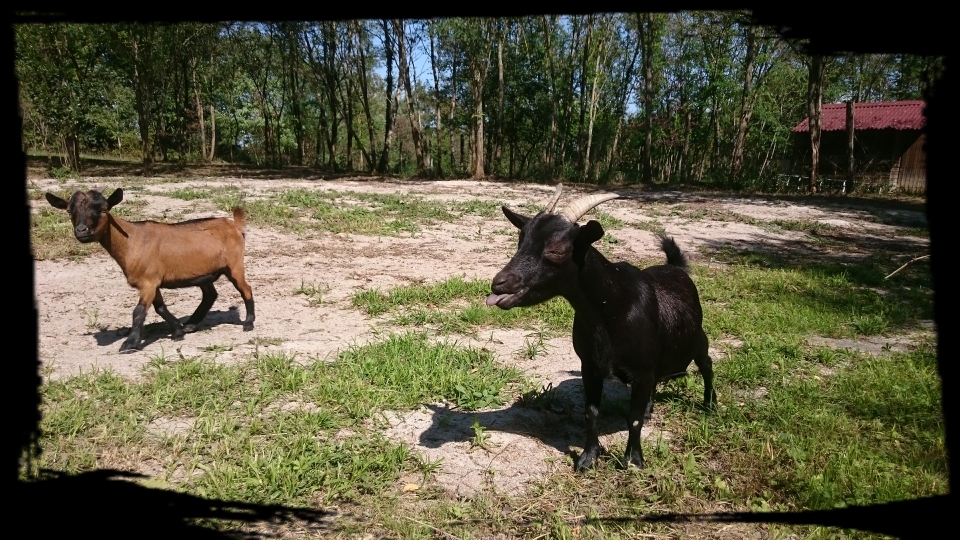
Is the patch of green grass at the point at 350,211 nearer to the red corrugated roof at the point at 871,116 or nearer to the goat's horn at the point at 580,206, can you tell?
the goat's horn at the point at 580,206

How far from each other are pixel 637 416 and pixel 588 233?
1.25 meters

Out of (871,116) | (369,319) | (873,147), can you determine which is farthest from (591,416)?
(871,116)

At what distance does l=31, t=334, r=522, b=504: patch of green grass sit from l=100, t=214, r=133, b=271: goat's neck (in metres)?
1.26

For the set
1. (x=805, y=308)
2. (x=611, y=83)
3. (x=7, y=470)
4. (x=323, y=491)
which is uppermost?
(x=611, y=83)

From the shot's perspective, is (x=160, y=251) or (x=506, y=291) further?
(x=160, y=251)

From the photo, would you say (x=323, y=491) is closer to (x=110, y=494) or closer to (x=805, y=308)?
(x=110, y=494)

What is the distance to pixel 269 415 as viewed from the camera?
403 centimetres

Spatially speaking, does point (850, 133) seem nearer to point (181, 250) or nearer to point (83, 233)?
point (181, 250)

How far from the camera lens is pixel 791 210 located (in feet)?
55.8

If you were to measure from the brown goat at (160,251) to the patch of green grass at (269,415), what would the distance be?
898 mm

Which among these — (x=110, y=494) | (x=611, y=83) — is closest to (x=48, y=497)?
(x=110, y=494)

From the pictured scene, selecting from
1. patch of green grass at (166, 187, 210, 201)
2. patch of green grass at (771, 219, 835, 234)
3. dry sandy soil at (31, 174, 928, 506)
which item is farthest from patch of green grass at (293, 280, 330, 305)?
patch of green grass at (771, 219, 835, 234)

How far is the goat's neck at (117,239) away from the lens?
5.23m

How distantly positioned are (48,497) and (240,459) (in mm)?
2815
